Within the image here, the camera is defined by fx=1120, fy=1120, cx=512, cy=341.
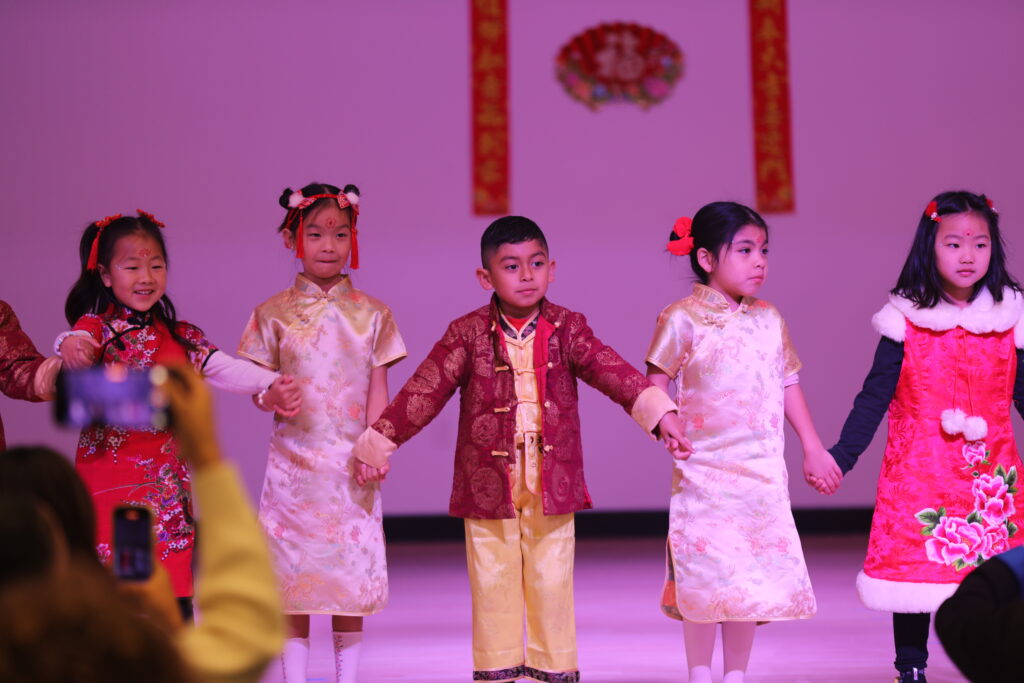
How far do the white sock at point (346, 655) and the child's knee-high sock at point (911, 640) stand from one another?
1368 millimetres

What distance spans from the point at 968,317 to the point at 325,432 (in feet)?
5.55

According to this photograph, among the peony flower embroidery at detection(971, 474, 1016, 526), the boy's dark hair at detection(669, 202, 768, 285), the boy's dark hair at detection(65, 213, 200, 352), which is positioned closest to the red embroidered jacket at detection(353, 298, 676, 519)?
the boy's dark hair at detection(669, 202, 768, 285)

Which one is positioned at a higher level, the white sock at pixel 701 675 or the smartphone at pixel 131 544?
the smartphone at pixel 131 544

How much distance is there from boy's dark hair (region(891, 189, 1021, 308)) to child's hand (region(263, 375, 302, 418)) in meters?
1.60

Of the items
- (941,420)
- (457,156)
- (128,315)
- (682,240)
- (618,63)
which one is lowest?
(941,420)

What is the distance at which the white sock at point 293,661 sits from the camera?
2.84 meters

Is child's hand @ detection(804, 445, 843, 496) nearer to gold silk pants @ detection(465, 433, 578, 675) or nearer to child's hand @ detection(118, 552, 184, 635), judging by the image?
gold silk pants @ detection(465, 433, 578, 675)

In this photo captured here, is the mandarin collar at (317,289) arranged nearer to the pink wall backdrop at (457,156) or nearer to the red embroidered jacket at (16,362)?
the red embroidered jacket at (16,362)

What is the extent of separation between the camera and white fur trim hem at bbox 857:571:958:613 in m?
Result: 2.75

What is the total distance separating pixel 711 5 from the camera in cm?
598

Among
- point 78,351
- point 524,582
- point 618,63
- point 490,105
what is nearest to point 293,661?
point 524,582

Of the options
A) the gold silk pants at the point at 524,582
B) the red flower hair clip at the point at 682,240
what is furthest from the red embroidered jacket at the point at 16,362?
the red flower hair clip at the point at 682,240

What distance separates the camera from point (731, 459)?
284cm

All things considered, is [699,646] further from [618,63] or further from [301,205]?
[618,63]
